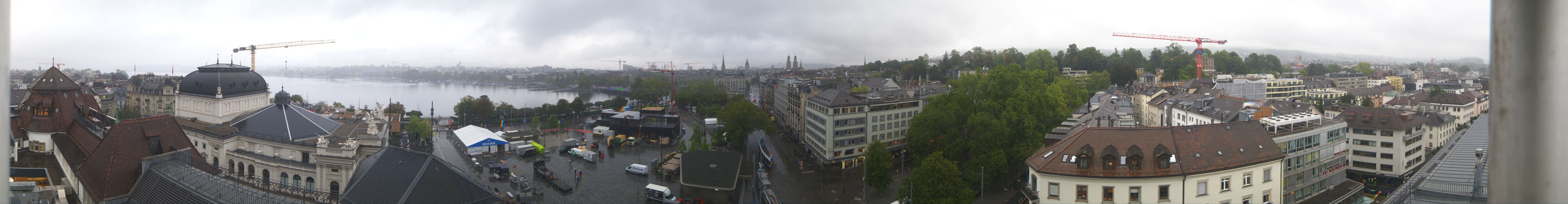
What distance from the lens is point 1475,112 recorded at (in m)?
37.8

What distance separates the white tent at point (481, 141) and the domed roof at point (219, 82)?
6979mm

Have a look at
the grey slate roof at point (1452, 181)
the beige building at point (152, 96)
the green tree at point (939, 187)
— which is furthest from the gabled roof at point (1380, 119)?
the beige building at point (152, 96)

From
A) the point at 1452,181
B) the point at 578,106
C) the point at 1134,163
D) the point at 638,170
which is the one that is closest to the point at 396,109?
the point at 578,106

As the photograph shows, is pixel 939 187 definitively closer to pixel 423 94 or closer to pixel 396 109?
pixel 396 109

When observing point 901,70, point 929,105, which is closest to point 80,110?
point 929,105

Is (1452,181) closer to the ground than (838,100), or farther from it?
closer to the ground

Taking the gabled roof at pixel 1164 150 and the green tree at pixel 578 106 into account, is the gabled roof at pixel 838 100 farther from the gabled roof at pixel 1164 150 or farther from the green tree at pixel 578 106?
the green tree at pixel 578 106

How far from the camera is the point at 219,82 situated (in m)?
24.2

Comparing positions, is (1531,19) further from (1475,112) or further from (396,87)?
(396,87)

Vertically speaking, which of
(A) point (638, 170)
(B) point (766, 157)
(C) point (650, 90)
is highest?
(C) point (650, 90)

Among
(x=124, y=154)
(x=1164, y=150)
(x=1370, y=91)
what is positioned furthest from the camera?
(x=1370, y=91)

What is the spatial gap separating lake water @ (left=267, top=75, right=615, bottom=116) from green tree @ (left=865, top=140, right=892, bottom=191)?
46.0 m

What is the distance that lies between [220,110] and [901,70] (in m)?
55.8

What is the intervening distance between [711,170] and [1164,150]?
11526 millimetres
